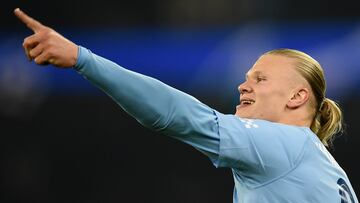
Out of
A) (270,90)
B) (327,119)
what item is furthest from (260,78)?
(327,119)

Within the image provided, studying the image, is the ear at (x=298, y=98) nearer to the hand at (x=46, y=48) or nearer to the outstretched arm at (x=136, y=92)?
the outstretched arm at (x=136, y=92)

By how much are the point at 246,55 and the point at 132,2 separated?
0.70 m

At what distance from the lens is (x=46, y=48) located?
4.45 feet

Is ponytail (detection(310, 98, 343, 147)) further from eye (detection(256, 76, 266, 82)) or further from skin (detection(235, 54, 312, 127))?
eye (detection(256, 76, 266, 82))

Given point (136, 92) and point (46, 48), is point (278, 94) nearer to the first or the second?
point (136, 92)

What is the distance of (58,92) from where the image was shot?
355 cm

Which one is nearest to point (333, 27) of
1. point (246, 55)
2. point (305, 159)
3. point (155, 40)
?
point (246, 55)

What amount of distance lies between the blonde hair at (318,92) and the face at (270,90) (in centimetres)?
3

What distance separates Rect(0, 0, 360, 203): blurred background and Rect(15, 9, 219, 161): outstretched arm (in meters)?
1.89

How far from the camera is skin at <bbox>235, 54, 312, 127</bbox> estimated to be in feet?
6.15

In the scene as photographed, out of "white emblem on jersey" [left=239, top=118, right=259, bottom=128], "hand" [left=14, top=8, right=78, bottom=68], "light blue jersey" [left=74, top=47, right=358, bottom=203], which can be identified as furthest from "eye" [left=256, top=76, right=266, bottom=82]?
"hand" [left=14, top=8, right=78, bottom=68]

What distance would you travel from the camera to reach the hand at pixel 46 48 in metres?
1.35

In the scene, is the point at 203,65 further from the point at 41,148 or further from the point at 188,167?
the point at 41,148

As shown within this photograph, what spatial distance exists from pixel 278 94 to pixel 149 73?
1.75 meters
